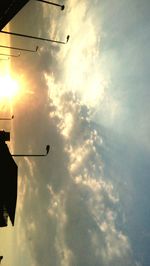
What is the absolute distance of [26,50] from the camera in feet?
114

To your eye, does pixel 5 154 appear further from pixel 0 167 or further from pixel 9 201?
pixel 9 201

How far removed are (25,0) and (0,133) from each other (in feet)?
34.9

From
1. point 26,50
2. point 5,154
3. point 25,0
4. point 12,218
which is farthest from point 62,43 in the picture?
point 12,218

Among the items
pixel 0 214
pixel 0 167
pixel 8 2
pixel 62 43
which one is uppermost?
pixel 62 43

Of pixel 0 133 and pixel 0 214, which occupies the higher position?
pixel 0 133

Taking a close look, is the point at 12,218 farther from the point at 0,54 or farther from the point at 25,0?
the point at 0,54

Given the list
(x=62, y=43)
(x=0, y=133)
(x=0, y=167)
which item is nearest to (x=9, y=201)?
(x=0, y=167)

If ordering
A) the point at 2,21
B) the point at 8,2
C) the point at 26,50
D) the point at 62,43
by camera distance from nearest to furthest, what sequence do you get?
the point at 8,2, the point at 2,21, the point at 62,43, the point at 26,50

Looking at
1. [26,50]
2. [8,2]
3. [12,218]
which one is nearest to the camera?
[8,2]

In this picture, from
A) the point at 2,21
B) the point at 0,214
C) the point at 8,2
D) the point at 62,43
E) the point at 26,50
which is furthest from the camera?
the point at 26,50

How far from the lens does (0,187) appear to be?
25438 millimetres

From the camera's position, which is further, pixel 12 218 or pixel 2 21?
pixel 12 218

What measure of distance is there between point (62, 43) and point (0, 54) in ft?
27.7

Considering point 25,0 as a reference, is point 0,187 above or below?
below
